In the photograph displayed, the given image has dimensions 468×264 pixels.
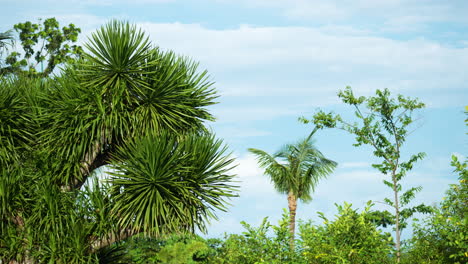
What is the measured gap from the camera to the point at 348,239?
810 cm

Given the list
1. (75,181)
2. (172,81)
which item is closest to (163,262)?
(75,181)

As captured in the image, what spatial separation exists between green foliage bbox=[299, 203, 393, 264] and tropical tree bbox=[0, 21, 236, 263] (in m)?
6.60

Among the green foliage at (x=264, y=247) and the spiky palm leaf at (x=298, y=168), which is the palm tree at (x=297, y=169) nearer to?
the spiky palm leaf at (x=298, y=168)

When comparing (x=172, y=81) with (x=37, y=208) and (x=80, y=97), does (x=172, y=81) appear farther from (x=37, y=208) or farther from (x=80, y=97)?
Answer: (x=37, y=208)

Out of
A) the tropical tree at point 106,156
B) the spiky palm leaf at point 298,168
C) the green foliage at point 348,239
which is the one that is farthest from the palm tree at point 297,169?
the green foliage at point 348,239

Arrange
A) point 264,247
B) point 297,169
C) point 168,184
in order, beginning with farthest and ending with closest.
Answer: point 297,169
point 168,184
point 264,247

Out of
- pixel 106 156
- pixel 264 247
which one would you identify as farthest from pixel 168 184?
pixel 264 247

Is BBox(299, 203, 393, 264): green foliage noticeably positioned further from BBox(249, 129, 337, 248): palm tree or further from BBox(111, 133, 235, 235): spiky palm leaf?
BBox(249, 129, 337, 248): palm tree

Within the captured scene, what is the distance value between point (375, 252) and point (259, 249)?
1534 mm

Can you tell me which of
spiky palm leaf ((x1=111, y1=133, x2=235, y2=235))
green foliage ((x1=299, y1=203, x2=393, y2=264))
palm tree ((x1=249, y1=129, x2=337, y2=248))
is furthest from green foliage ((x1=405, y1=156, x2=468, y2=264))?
palm tree ((x1=249, y1=129, x2=337, y2=248))

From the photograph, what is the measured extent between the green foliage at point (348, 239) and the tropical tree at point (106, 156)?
660 cm

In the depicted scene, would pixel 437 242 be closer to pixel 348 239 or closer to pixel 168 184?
pixel 348 239

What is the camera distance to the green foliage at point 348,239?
25.8 feet

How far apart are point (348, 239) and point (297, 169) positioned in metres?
18.1
